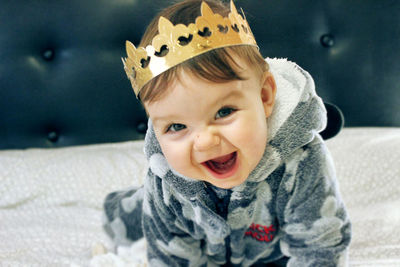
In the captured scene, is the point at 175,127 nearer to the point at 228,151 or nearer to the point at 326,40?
the point at 228,151

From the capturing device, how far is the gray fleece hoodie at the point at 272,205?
2.44 ft

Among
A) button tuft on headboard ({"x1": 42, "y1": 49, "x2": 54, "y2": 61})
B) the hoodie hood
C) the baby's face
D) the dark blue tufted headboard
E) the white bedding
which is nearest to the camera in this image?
the baby's face

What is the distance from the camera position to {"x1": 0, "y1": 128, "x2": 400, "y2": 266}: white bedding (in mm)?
995

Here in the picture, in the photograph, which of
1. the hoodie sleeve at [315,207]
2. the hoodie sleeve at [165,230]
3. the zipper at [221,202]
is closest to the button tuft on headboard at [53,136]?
the hoodie sleeve at [165,230]

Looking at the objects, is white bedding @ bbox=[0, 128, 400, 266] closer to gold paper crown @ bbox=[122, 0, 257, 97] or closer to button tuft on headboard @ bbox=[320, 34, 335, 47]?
button tuft on headboard @ bbox=[320, 34, 335, 47]

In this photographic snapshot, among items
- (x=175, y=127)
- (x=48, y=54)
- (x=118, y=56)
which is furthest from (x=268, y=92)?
(x=48, y=54)

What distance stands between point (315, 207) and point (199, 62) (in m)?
0.36

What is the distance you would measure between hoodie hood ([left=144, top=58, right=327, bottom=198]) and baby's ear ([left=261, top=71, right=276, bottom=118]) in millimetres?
30

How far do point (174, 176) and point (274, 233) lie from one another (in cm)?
25

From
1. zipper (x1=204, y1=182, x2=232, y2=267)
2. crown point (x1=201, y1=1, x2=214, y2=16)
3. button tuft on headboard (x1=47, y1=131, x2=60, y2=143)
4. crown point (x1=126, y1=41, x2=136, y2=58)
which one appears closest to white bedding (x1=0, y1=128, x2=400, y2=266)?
button tuft on headboard (x1=47, y1=131, x2=60, y2=143)

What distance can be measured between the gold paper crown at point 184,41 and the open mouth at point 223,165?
18 cm

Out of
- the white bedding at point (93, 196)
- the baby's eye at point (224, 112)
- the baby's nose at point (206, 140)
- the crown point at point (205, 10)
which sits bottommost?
the white bedding at point (93, 196)

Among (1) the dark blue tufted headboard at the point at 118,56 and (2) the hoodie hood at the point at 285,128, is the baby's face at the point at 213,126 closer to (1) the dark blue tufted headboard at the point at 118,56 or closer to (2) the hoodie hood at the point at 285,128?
(2) the hoodie hood at the point at 285,128

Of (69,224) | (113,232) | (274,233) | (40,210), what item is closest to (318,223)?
(274,233)
